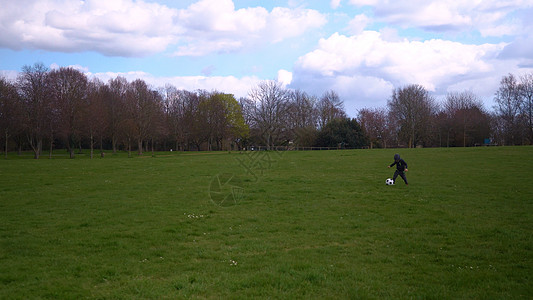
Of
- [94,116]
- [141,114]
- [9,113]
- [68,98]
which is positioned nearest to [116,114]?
[141,114]

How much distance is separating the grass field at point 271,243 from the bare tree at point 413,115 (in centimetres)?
7038

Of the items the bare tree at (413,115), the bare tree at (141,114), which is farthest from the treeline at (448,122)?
the bare tree at (141,114)

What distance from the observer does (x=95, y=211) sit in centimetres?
1383

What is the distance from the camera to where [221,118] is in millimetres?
86188

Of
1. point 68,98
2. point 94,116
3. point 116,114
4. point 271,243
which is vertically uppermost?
point 68,98

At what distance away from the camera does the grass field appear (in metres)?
6.76

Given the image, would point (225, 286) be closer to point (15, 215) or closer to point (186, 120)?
point (15, 215)

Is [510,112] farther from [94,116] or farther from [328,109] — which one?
[94,116]

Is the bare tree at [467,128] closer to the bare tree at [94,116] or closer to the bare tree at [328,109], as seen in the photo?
the bare tree at [328,109]

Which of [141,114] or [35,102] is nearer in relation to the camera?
[35,102]

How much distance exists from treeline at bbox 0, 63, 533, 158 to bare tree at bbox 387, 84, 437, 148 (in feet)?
0.73

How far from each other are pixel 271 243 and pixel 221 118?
78.0m

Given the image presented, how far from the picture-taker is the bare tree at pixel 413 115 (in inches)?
3351

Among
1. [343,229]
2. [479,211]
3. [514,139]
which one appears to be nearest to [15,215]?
[343,229]
